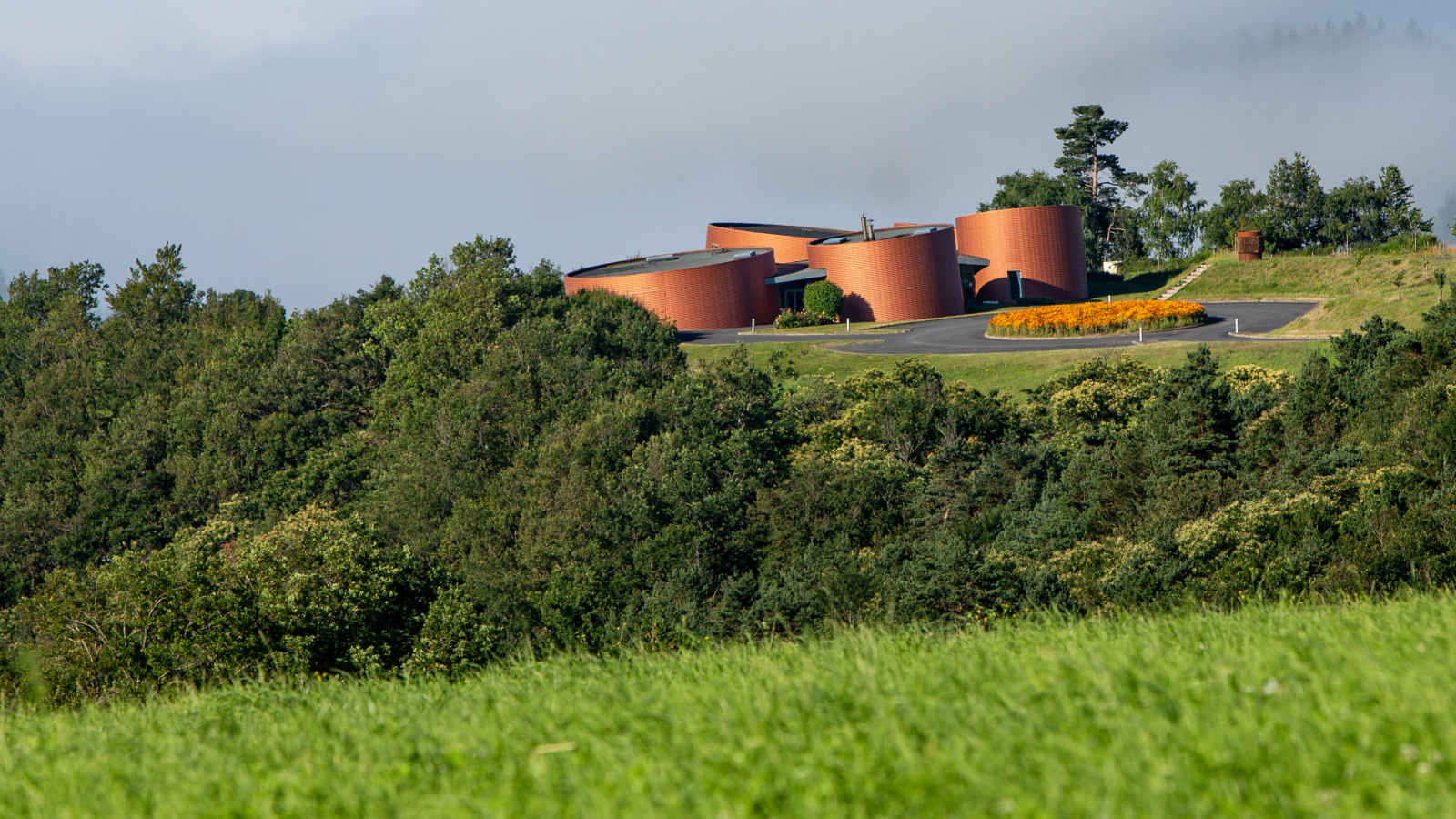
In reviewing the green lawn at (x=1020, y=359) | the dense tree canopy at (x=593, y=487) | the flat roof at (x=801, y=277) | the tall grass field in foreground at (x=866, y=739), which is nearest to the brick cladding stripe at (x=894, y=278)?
the flat roof at (x=801, y=277)

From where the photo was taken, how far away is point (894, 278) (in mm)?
65438

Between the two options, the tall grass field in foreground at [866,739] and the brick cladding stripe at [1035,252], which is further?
the brick cladding stripe at [1035,252]

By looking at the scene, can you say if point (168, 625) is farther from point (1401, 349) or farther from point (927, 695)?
point (1401, 349)

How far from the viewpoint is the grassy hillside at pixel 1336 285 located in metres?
41.9

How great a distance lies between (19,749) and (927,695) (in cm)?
444

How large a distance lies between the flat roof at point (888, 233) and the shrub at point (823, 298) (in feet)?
12.9

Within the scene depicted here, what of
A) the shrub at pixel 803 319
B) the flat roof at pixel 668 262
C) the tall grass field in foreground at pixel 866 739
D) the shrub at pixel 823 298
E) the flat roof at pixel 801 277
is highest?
the flat roof at pixel 668 262

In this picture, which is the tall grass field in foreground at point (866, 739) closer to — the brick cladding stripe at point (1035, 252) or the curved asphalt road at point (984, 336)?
the curved asphalt road at point (984, 336)

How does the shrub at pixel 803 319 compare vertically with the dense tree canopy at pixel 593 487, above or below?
above

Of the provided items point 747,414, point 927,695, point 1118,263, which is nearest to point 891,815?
point 927,695

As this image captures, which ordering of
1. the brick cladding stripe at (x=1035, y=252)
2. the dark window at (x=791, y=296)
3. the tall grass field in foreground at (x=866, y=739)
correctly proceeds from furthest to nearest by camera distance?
the brick cladding stripe at (x=1035, y=252), the dark window at (x=791, y=296), the tall grass field in foreground at (x=866, y=739)

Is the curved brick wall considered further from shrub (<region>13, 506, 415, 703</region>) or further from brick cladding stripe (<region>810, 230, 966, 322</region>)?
shrub (<region>13, 506, 415, 703</region>)

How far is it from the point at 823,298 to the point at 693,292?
7714mm

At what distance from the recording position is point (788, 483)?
121 feet
